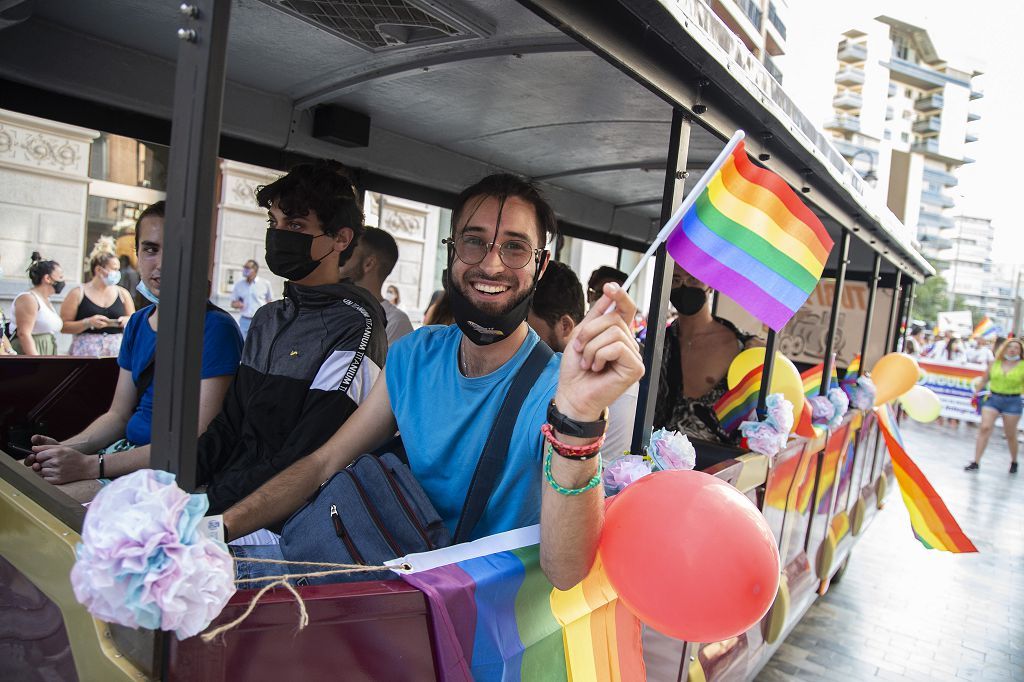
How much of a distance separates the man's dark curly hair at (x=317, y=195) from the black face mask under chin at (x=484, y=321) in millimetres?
865

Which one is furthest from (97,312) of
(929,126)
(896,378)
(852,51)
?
(929,126)

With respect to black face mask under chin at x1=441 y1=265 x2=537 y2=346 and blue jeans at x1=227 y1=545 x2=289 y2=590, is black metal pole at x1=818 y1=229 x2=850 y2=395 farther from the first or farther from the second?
blue jeans at x1=227 y1=545 x2=289 y2=590

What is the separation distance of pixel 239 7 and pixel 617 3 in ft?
4.83

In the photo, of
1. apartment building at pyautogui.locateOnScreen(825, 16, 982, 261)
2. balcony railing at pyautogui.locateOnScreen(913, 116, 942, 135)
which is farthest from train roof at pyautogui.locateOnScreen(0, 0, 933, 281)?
balcony railing at pyautogui.locateOnScreen(913, 116, 942, 135)

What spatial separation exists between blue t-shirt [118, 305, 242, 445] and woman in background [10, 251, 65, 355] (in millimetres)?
4360

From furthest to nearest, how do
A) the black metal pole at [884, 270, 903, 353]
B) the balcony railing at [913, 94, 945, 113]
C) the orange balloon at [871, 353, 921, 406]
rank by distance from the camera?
the balcony railing at [913, 94, 945, 113] → the black metal pole at [884, 270, 903, 353] → the orange balloon at [871, 353, 921, 406]

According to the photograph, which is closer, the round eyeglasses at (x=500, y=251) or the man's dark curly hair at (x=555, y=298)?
the round eyeglasses at (x=500, y=251)

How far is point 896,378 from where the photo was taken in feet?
20.2

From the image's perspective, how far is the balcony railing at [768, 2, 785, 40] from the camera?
125 inches

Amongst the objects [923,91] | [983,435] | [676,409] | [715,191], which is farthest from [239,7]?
[923,91]

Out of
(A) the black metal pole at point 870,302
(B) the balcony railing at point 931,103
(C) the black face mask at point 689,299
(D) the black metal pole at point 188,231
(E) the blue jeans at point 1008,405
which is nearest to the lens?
(D) the black metal pole at point 188,231

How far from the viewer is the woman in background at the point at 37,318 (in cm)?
650

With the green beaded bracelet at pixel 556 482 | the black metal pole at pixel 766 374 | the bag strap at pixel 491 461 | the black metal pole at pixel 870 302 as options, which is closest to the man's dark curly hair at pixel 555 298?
the black metal pole at pixel 766 374

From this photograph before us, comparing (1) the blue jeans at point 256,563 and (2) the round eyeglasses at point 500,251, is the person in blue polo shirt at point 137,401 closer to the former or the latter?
(1) the blue jeans at point 256,563
